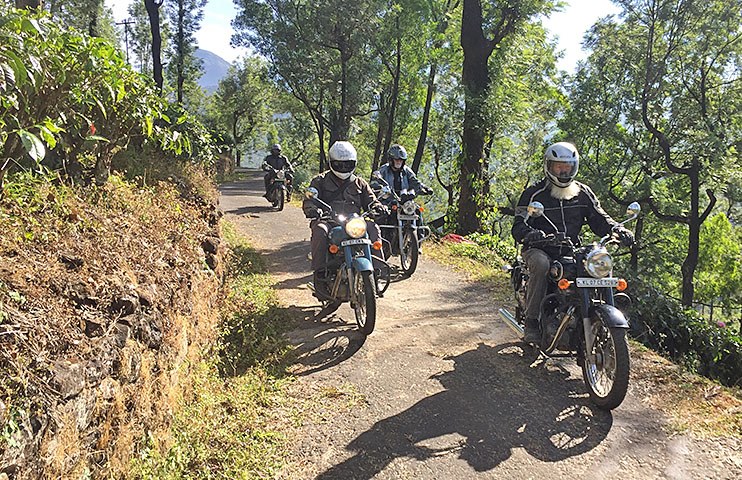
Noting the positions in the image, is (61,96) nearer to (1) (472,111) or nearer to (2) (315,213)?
(2) (315,213)

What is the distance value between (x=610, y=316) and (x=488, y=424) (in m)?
1.19

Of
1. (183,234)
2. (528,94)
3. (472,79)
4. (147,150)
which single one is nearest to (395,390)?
(183,234)

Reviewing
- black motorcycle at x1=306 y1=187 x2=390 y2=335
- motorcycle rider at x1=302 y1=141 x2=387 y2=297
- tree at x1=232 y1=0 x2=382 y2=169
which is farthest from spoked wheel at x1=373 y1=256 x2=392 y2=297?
tree at x1=232 y1=0 x2=382 y2=169

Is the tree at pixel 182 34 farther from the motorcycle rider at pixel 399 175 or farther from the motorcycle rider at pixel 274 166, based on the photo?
the motorcycle rider at pixel 399 175

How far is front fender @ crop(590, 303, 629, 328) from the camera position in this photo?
3633mm

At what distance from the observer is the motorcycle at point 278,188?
14703mm

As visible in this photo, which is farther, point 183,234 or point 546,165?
point 183,234

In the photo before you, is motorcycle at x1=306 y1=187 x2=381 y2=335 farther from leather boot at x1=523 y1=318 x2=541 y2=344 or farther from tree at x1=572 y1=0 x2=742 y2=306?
tree at x1=572 y1=0 x2=742 y2=306

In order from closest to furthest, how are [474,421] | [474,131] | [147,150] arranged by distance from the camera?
1. [474,421]
2. [147,150]
3. [474,131]

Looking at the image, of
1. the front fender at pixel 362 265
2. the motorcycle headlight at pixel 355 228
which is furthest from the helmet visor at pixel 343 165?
the front fender at pixel 362 265

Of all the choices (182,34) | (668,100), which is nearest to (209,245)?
(668,100)

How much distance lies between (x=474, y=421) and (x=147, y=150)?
7.03 meters

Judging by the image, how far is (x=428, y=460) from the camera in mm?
3232

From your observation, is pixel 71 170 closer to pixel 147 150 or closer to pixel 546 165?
pixel 147 150
